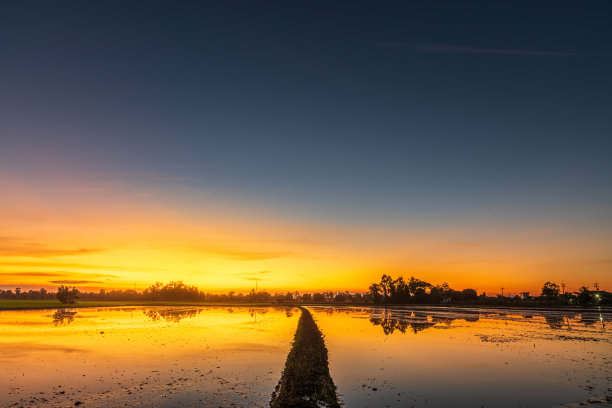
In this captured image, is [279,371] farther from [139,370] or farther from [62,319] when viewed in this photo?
[62,319]

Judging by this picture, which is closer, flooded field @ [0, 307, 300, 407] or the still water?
flooded field @ [0, 307, 300, 407]

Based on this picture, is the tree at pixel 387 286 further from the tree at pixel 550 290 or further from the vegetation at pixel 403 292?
the tree at pixel 550 290

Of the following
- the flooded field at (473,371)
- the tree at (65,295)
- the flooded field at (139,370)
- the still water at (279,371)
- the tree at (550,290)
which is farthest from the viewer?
the tree at (550,290)

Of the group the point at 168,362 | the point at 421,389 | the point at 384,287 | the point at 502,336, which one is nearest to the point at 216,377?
the point at 168,362

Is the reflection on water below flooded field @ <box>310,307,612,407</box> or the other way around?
below

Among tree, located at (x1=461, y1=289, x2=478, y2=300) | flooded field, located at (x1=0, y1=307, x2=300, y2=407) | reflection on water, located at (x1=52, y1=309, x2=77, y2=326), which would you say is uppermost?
flooded field, located at (x1=0, y1=307, x2=300, y2=407)

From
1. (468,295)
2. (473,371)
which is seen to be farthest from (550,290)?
(473,371)

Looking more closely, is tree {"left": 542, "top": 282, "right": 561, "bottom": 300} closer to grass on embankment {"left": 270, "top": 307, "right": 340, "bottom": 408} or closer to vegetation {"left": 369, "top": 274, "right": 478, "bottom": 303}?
vegetation {"left": 369, "top": 274, "right": 478, "bottom": 303}

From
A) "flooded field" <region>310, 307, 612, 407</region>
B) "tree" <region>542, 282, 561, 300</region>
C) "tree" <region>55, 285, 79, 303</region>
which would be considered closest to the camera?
"flooded field" <region>310, 307, 612, 407</region>

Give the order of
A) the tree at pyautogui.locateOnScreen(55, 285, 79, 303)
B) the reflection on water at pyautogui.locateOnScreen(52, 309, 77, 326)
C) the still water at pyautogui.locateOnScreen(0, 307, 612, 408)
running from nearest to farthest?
1. the still water at pyautogui.locateOnScreen(0, 307, 612, 408)
2. the reflection on water at pyautogui.locateOnScreen(52, 309, 77, 326)
3. the tree at pyautogui.locateOnScreen(55, 285, 79, 303)

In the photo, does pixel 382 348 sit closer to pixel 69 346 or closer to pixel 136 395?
pixel 136 395

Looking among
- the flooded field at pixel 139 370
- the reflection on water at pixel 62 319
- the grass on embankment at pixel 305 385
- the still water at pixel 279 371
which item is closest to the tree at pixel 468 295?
the still water at pixel 279 371

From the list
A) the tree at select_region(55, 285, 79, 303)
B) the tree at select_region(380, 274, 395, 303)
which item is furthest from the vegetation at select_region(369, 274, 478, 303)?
the tree at select_region(55, 285, 79, 303)

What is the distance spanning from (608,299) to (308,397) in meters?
174
